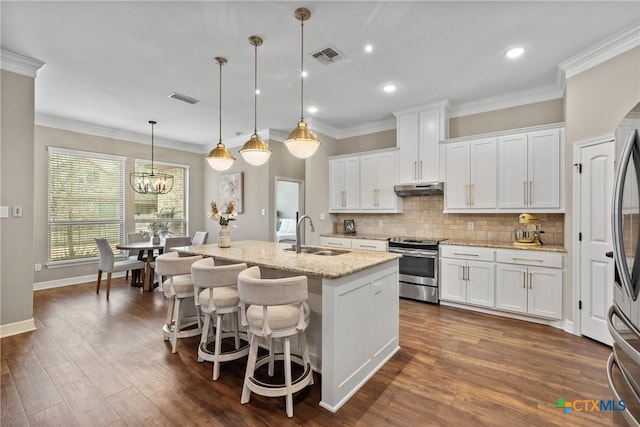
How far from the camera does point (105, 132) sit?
5.56m

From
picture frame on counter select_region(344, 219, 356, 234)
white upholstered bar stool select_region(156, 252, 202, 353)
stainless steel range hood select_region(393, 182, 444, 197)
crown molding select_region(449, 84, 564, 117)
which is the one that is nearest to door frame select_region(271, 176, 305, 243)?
picture frame on counter select_region(344, 219, 356, 234)

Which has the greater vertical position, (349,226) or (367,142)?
(367,142)

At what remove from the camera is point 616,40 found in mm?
2670

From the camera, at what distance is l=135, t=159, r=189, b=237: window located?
6073 mm

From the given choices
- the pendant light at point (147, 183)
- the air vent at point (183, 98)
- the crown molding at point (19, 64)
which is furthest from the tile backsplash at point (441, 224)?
the crown molding at point (19, 64)

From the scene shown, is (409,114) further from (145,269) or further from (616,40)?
(145,269)

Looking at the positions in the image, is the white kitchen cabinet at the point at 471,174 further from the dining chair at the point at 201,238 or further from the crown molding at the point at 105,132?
the crown molding at the point at 105,132

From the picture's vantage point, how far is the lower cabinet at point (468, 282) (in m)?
3.70

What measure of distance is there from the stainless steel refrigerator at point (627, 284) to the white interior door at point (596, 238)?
208 cm

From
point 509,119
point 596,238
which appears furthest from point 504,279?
point 509,119

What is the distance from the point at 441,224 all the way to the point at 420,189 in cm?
68

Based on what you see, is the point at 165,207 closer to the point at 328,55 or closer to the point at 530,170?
the point at 328,55

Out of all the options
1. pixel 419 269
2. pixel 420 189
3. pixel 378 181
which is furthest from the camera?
pixel 378 181

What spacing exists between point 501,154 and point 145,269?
18.6 ft
